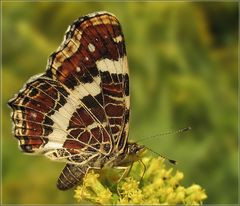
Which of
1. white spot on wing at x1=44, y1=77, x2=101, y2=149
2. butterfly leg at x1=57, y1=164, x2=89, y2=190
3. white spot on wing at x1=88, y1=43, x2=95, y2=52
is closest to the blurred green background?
white spot on wing at x1=44, y1=77, x2=101, y2=149

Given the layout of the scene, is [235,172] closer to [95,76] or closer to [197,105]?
[197,105]

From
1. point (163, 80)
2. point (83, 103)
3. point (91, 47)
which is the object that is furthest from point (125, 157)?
point (163, 80)

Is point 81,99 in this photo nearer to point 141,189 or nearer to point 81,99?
point 81,99

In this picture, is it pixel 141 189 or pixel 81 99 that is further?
pixel 81 99

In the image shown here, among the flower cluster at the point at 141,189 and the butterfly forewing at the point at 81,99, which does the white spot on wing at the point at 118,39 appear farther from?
the flower cluster at the point at 141,189

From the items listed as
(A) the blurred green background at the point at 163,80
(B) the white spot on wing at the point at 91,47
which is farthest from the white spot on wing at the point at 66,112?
(A) the blurred green background at the point at 163,80

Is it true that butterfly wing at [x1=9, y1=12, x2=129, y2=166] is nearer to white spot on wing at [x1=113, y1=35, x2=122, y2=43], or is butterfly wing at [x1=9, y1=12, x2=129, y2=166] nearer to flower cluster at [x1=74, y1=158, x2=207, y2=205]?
white spot on wing at [x1=113, y1=35, x2=122, y2=43]
